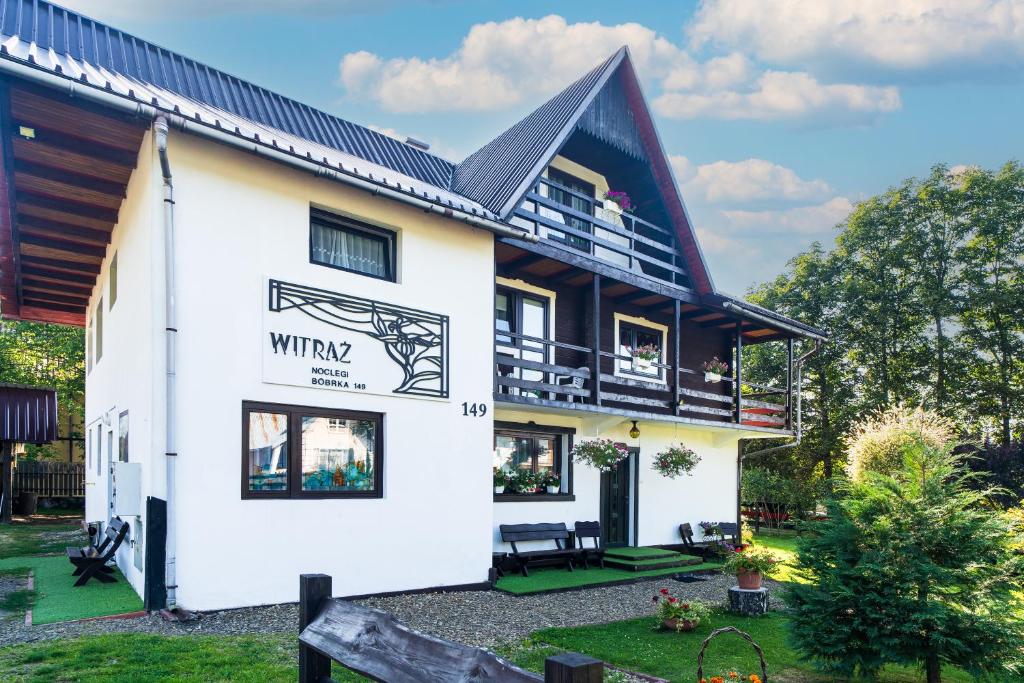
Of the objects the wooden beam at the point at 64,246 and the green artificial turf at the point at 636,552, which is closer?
the wooden beam at the point at 64,246

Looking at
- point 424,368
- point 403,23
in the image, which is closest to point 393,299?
point 424,368

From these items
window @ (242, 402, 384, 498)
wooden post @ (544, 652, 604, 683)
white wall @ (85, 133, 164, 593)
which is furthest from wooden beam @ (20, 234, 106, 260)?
wooden post @ (544, 652, 604, 683)

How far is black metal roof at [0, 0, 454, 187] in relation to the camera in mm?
9453

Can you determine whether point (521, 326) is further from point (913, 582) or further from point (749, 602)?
point (913, 582)

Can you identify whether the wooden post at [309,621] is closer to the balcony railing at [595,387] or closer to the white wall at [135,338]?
the white wall at [135,338]

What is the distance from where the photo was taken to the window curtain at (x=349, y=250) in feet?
31.3

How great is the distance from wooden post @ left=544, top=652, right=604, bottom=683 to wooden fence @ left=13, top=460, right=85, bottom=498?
77.5ft

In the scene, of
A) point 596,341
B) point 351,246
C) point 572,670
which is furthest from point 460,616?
point 572,670

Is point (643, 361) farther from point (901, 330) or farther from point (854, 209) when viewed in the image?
point (854, 209)

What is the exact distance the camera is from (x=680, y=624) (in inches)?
343

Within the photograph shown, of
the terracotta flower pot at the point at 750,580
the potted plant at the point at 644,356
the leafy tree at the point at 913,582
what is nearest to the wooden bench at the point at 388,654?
the leafy tree at the point at 913,582

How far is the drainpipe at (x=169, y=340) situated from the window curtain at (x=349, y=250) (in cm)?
191

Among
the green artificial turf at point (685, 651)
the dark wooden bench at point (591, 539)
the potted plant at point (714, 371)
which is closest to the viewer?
the green artificial turf at point (685, 651)

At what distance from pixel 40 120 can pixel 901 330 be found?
29336mm
